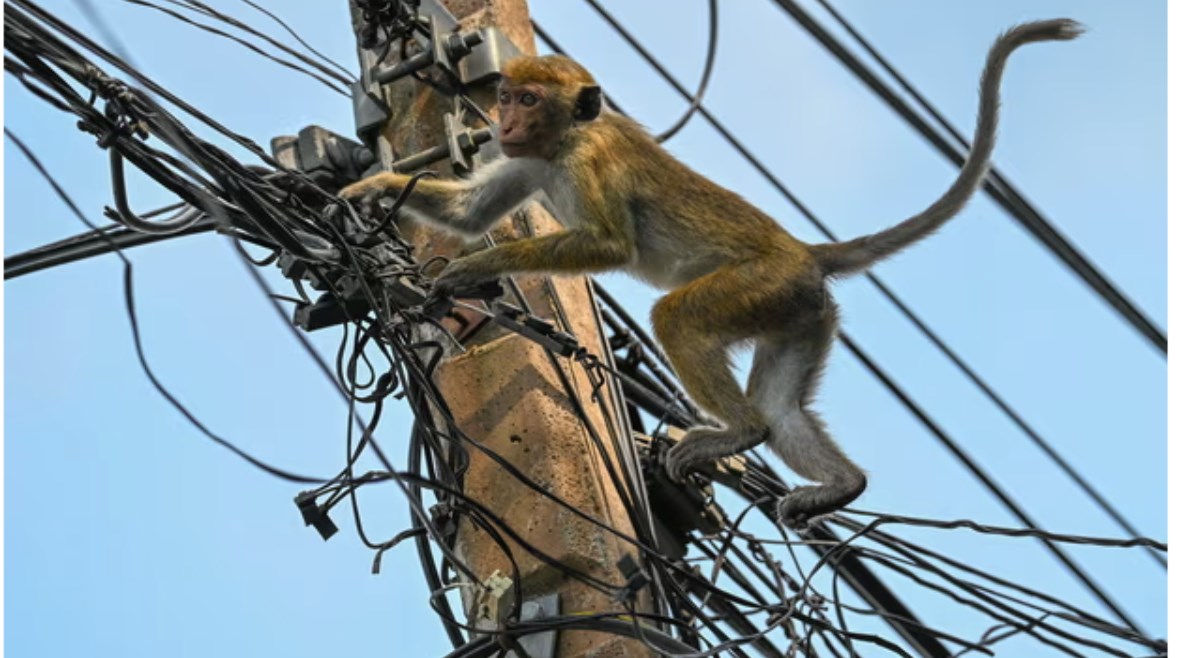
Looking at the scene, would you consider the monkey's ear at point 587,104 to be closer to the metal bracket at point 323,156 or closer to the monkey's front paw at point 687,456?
the metal bracket at point 323,156

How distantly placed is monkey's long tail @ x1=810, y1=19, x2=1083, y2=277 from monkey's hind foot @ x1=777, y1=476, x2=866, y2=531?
31.3 inches

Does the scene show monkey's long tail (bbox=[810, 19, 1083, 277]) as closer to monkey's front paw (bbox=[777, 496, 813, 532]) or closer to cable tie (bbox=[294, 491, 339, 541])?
monkey's front paw (bbox=[777, 496, 813, 532])

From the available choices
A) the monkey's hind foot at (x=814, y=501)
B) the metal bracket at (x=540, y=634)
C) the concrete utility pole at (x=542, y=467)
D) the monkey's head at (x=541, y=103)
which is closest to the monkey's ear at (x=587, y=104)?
the monkey's head at (x=541, y=103)

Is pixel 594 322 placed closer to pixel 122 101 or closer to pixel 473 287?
pixel 473 287

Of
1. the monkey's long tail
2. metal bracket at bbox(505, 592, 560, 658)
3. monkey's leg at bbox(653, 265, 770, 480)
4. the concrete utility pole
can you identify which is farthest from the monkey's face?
metal bracket at bbox(505, 592, 560, 658)

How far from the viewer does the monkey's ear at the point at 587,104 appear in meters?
6.12

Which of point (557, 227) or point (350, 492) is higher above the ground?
point (557, 227)

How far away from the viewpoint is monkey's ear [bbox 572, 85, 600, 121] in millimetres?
6125

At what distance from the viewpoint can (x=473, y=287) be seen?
5.16 meters

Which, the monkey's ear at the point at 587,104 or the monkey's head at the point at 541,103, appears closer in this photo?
the monkey's head at the point at 541,103

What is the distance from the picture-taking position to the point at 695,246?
599cm

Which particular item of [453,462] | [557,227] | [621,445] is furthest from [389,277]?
[557,227]

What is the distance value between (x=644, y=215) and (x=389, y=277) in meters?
1.45

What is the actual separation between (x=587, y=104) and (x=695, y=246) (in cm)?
66
